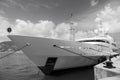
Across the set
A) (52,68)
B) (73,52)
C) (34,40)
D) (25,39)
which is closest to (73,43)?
(73,52)

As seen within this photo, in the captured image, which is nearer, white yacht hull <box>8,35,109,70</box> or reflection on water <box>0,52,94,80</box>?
white yacht hull <box>8,35,109,70</box>

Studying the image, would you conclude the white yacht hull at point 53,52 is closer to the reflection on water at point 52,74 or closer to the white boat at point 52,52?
the white boat at point 52,52

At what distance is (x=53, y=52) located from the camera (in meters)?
8.73

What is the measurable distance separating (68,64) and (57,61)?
1.39 m

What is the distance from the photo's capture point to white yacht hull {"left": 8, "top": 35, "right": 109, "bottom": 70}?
26.1ft

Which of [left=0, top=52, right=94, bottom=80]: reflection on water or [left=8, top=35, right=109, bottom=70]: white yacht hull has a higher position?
[left=8, top=35, right=109, bottom=70]: white yacht hull

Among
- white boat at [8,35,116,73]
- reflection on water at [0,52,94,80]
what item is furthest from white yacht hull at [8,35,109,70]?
reflection on water at [0,52,94,80]

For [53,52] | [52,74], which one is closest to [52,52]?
[53,52]

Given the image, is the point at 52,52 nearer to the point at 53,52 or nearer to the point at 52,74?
the point at 53,52

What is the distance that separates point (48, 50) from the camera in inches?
334

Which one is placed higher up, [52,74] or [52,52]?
[52,52]

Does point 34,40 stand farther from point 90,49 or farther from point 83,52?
point 90,49

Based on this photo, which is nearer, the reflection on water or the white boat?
the white boat

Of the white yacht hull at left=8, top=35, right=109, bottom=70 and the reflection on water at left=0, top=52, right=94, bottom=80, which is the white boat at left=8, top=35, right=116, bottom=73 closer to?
the white yacht hull at left=8, top=35, right=109, bottom=70
